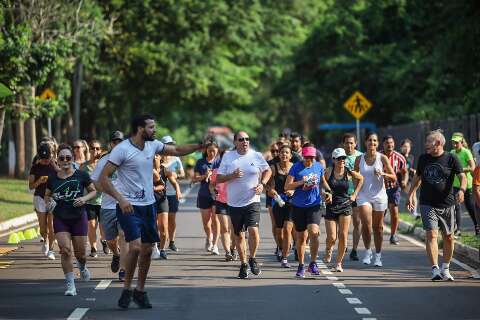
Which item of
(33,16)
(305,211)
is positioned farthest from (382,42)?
(305,211)

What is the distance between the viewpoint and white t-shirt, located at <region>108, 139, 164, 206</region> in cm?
1298

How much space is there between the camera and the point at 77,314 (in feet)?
41.4

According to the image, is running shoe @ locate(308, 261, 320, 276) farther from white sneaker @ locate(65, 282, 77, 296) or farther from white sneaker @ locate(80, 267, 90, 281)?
white sneaker @ locate(65, 282, 77, 296)

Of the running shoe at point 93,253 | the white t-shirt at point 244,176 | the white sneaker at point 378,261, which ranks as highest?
the white t-shirt at point 244,176

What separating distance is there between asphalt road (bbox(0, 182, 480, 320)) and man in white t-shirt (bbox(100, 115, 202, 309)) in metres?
0.34

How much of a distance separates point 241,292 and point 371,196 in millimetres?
4260

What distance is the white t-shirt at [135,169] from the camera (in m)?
13.0

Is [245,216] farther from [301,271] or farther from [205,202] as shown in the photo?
[205,202]

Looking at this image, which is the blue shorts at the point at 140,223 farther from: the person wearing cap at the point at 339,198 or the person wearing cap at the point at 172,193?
the person wearing cap at the point at 172,193

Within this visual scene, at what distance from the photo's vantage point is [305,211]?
16.6 meters

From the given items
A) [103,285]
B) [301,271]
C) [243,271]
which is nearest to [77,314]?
[103,285]

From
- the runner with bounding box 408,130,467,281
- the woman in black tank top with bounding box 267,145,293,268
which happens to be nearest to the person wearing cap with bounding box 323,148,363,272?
the woman in black tank top with bounding box 267,145,293,268

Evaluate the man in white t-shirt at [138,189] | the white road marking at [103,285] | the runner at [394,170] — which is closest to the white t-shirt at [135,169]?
the man in white t-shirt at [138,189]

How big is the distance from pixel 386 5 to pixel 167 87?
9.42 m
